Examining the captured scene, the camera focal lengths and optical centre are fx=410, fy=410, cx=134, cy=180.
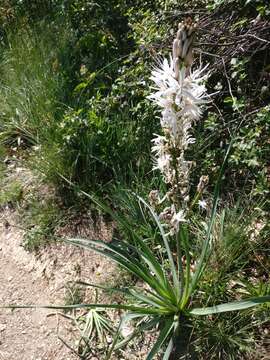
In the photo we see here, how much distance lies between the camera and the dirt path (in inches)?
104

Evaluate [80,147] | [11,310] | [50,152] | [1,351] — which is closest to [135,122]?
[80,147]

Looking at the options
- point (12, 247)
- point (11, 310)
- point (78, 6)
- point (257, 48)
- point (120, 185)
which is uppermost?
point (78, 6)

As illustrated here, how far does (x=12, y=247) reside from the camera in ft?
10.7

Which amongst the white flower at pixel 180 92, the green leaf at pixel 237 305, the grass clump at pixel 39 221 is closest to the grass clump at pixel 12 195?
the grass clump at pixel 39 221

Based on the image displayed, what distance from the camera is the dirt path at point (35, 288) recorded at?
8.63 ft

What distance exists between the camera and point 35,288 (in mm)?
2963

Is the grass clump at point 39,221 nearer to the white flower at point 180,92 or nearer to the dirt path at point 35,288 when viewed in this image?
the dirt path at point 35,288

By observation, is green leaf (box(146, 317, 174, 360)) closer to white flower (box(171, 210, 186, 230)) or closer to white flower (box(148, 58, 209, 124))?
white flower (box(171, 210, 186, 230))

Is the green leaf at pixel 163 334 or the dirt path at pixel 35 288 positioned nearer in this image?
the green leaf at pixel 163 334

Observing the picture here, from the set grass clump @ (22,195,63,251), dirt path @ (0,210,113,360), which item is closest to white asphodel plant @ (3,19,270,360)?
dirt path @ (0,210,113,360)

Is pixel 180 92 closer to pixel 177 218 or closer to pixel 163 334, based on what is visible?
pixel 177 218

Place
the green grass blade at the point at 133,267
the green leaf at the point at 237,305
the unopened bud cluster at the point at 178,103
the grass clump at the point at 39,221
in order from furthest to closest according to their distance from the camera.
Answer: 1. the grass clump at the point at 39,221
2. the green grass blade at the point at 133,267
3. the green leaf at the point at 237,305
4. the unopened bud cluster at the point at 178,103

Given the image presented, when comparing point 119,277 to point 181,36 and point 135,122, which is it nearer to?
point 135,122

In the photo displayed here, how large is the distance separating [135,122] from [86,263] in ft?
3.87
